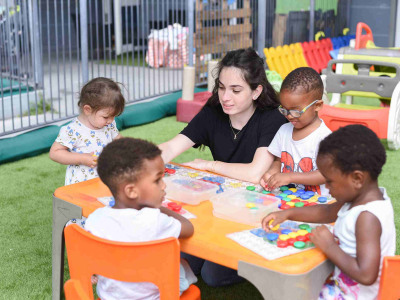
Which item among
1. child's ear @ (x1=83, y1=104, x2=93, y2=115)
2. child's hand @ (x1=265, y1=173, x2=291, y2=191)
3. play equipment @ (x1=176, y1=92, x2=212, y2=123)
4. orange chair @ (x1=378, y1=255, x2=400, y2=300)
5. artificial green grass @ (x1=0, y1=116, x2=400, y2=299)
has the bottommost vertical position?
artificial green grass @ (x1=0, y1=116, x2=400, y2=299)

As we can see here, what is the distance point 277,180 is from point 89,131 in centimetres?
118

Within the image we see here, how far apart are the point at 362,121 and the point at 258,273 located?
12.1 ft

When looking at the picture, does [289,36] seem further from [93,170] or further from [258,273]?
[258,273]

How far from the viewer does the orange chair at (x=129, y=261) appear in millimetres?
1649

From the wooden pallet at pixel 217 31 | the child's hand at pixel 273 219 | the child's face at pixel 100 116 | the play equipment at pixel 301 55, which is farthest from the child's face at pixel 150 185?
the play equipment at pixel 301 55

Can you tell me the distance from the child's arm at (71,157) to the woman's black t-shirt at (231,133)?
50 cm

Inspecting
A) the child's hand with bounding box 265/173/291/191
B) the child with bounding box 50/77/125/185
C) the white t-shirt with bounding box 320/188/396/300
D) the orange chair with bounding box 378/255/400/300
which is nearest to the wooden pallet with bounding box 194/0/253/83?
the child with bounding box 50/77/125/185

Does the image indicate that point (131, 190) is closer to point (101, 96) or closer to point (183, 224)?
point (183, 224)

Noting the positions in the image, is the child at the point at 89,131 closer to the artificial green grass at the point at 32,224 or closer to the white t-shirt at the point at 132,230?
the artificial green grass at the point at 32,224

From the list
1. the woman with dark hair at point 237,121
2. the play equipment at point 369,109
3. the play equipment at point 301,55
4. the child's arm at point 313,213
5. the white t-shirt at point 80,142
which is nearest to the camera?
the child's arm at point 313,213

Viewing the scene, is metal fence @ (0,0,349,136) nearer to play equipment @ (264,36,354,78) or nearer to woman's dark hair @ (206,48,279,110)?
play equipment @ (264,36,354,78)

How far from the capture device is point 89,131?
302cm

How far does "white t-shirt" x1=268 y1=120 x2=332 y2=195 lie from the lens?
251 cm

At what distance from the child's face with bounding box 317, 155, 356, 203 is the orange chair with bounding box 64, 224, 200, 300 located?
511 mm
